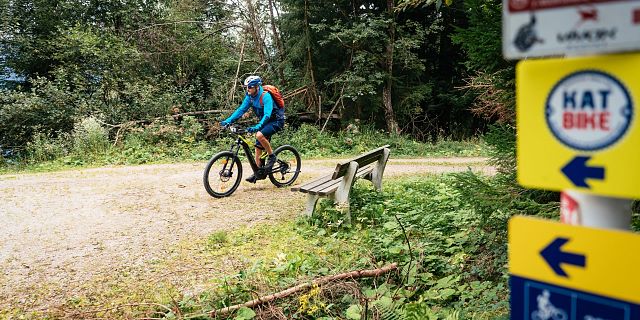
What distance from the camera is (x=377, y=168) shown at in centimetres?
727

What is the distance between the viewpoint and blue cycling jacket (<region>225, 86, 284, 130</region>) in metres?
7.07

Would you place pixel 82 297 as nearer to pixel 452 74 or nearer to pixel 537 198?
pixel 537 198

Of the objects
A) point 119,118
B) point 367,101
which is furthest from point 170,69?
point 367,101

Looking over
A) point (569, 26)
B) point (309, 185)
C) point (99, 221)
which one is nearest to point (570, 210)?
point (569, 26)

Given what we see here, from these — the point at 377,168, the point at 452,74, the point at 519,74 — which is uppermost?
the point at 452,74

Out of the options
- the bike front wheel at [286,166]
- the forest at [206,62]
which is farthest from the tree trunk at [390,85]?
the bike front wheel at [286,166]

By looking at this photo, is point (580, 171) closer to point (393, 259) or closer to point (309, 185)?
point (393, 259)

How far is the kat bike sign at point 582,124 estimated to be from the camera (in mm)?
929

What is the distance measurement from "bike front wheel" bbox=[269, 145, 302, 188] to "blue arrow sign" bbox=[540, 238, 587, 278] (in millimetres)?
6681

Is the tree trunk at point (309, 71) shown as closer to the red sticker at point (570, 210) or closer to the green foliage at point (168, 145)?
the green foliage at point (168, 145)

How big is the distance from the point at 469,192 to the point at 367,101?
1194 centimetres

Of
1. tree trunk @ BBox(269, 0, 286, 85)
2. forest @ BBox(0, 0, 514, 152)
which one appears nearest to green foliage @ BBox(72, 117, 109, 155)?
forest @ BBox(0, 0, 514, 152)

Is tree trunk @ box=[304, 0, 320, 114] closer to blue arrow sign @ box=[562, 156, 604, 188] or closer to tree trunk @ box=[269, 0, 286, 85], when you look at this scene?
tree trunk @ box=[269, 0, 286, 85]

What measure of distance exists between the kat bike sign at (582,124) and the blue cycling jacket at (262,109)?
20.3 feet
